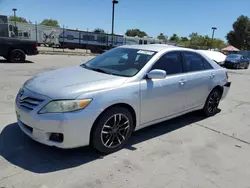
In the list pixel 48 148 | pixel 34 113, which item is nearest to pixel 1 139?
pixel 48 148

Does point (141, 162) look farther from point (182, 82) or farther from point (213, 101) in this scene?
point (213, 101)

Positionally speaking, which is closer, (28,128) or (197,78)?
(28,128)

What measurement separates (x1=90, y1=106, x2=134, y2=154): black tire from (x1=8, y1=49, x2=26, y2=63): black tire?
37.2 ft

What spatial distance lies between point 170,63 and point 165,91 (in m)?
0.61

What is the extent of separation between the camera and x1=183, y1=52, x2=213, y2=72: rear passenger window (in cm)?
465

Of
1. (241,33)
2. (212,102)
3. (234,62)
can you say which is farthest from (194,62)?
(241,33)

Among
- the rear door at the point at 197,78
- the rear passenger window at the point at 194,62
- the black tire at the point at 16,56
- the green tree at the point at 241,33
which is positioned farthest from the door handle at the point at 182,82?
the green tree at the point at 241,33

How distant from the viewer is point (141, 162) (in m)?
3.29

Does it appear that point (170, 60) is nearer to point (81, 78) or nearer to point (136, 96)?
point (136, 96)

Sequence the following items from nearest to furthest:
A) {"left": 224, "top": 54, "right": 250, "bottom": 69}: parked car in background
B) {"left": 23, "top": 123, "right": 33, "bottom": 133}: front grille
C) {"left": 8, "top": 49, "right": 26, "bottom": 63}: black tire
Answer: {"left": 23, "top": 123, "right": 33, "bottom": 133}: front grille, {"left": 8, "top": 49, "right": 26, "bottom": 63}: black tire, {"left": 224, "top": 54, "right": 250, "bottom": 69}: parked car in background

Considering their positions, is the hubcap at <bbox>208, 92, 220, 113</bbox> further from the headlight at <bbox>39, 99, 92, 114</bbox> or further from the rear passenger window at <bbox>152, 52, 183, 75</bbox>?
the headlight at <bbox>39, 99, 92, 114</bbox>

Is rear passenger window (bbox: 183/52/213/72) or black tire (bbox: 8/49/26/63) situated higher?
rear passenger window (bbox: 183/52/213/72)

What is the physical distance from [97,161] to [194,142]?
1.79m

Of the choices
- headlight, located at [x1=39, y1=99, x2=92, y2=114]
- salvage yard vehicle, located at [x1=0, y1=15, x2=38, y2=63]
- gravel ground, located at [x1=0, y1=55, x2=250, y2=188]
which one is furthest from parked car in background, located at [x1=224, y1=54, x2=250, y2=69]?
headlight, located at [x1=39, y1=99, x2=92, y2=114]
